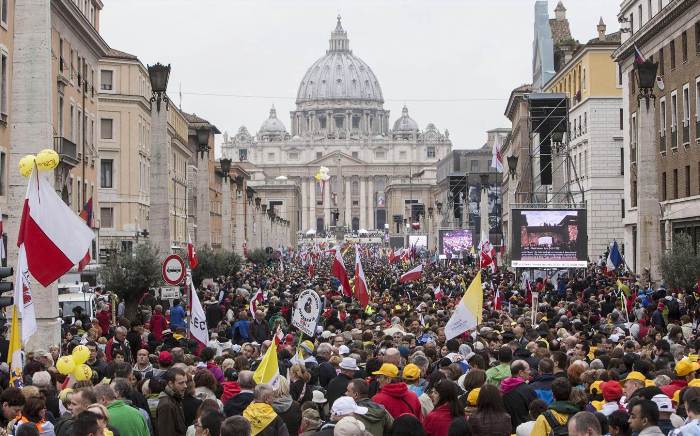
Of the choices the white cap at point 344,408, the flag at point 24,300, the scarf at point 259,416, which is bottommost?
the scarf at point 259,416

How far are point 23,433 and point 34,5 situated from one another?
38.0 feet

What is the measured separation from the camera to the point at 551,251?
40.0m

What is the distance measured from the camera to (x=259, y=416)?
1009 centimetres

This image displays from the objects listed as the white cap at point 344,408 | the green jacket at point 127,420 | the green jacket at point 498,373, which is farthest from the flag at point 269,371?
the green jacket at point 498,373

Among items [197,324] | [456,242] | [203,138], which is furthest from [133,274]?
[456,242]

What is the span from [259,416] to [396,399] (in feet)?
4.68

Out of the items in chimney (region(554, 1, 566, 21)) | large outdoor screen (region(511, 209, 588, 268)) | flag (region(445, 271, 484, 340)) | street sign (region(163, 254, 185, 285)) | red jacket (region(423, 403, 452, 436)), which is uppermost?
chimney (region(554, 1, 566, 21))

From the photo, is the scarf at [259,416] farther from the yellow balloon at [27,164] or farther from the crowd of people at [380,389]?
the yellow balloon at [27,164]

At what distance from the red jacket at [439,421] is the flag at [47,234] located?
4376 millimetres

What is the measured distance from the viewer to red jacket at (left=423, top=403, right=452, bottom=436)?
1059cm

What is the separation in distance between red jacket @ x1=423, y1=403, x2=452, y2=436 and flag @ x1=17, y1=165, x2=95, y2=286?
4376 millimetres

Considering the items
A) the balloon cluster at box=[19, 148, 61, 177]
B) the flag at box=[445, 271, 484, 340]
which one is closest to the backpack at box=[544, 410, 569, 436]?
the balloon cluster at box=[19, 148, 61, 177]

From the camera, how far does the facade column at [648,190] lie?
3391 cm

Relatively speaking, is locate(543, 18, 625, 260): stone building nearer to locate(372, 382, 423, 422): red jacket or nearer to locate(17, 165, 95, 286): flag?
locate(17, 165, 95, 286): flag
